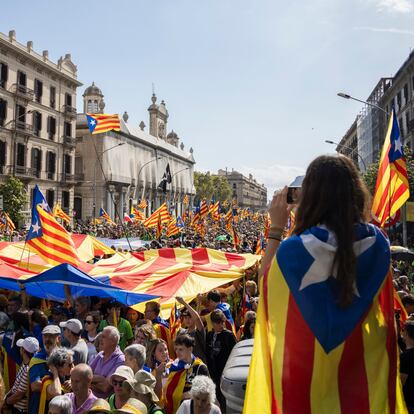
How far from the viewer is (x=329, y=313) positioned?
1.75 m

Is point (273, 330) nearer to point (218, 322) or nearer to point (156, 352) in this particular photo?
point (156, 352)

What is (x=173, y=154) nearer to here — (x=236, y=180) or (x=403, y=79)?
(x=403, y=79)

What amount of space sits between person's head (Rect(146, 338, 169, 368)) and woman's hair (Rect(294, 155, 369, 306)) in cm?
330

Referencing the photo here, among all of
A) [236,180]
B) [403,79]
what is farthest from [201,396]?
[236,180]

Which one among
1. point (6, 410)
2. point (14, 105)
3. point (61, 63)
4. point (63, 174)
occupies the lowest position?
point (6, 410)

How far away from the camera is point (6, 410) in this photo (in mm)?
4352

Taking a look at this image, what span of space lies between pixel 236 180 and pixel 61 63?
11947cm

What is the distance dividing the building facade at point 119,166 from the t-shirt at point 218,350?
38192mm

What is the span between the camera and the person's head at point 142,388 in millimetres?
3422

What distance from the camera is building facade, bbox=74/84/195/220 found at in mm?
52656

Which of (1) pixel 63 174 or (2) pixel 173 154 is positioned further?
(2) pixel 173 154

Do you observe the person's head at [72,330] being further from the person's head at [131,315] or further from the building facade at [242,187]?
the building facade at [242,187]

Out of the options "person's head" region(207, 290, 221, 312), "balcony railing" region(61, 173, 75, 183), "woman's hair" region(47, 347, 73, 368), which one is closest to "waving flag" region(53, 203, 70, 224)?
"person's head" region(207, 290, 221, 312)

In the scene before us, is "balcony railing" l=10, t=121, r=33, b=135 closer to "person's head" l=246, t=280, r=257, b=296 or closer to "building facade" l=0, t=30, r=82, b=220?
"building facade" l=0, t=30, r=82, b=220
